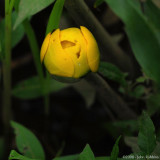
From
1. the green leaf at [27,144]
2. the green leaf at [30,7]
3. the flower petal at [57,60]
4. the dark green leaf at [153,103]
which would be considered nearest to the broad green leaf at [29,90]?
the green leaf at [27,144]

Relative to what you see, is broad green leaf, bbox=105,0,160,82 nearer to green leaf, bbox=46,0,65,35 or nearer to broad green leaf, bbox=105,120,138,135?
green leaf, bbox=46,0,65,35

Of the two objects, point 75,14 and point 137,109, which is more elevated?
point 75,14

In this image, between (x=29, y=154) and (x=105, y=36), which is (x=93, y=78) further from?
(x=29, y=154)

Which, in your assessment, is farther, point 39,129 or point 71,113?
point 71,113

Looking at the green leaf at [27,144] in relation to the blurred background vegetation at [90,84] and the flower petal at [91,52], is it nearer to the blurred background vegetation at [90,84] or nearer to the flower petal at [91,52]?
the blurred background vegetation at [90,84]

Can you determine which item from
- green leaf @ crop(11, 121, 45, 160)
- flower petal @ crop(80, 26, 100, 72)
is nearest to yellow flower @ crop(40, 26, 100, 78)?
flower petal @ crop(80, 26, 100, 72)

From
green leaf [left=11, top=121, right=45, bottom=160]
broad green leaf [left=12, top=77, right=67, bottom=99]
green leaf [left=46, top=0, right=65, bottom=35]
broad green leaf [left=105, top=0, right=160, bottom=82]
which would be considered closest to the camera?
broad green leaf [left=105, top=0, right=160, bottom=82]

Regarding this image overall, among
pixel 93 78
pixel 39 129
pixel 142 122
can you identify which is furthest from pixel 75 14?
pixel 39 129
